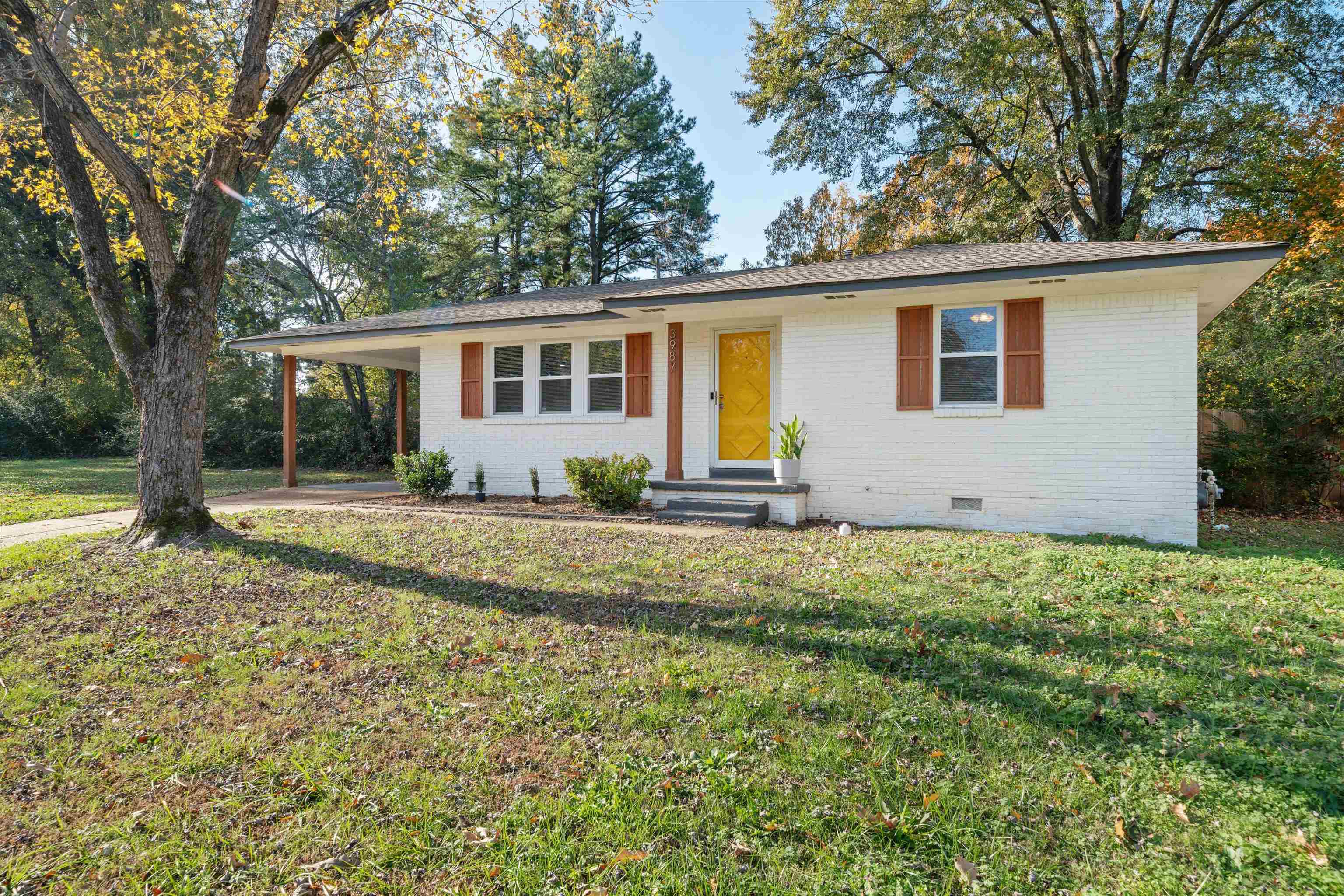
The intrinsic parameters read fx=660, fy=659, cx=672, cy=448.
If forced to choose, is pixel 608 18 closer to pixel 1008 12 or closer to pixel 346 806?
pixel 346 806

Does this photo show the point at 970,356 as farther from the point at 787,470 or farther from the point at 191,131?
the point at 191,131

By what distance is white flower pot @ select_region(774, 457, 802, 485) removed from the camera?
28.8 ft

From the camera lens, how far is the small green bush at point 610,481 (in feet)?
29.9

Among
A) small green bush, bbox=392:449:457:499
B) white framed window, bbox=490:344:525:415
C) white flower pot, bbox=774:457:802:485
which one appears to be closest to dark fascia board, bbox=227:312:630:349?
white framed window, bbox=490:344:525:415

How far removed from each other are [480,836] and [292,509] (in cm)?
849

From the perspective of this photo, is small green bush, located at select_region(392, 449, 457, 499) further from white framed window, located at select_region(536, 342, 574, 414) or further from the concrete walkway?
white framed window, located at select_region(536, 342, 574, 414)

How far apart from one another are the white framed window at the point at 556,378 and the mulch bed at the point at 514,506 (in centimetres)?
153

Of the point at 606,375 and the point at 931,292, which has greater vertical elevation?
the point at 931,292

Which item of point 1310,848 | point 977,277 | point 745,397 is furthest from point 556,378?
point 1310,848

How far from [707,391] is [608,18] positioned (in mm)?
4899

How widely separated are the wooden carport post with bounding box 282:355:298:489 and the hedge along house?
1.30 meters

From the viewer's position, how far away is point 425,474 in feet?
35.3

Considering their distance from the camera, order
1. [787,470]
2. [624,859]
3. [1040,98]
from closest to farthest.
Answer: [624,859] < [787,470] < [1040,98]

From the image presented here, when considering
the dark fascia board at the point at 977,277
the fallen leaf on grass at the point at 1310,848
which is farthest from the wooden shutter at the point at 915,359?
the fallen leaf on grass at the point at 1310,848
